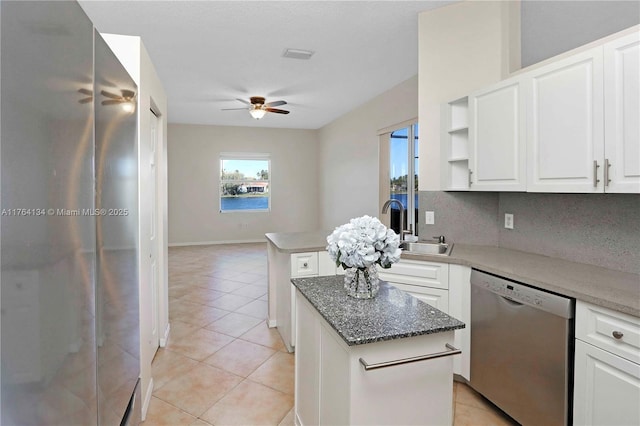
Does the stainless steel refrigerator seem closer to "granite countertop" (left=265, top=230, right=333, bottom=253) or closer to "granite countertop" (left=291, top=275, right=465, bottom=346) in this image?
"granite countertop" (left=291, top=275, right=465, bottom=346)

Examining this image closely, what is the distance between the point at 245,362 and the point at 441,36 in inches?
121

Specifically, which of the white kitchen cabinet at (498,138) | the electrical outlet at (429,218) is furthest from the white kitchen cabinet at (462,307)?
the electrical outlet at (429,218)

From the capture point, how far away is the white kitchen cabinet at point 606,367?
4.76ft

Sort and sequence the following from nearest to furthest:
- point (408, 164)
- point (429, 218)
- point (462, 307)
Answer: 1. point (462, 307)
2. point (429, 218)
3. point (408, 164)

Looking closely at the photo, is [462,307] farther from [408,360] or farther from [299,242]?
[299,242]

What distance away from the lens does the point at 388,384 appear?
1.29 m

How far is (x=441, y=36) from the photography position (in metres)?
3.03

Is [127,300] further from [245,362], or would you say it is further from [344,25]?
[344,25]

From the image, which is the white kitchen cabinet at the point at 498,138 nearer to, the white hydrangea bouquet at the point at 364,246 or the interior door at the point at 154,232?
the white hydrangea bouquet at the point at 364,246

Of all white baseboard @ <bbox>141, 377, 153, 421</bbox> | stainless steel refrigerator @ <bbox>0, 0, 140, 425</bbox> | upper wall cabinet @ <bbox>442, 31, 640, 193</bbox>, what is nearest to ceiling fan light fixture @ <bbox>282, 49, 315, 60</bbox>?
upper wall cabinet @ <bbox>442, 31, 640, 193</bbox>

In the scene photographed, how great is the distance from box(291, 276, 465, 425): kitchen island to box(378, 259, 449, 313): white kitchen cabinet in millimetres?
1003

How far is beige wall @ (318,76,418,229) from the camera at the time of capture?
5371 millimetres

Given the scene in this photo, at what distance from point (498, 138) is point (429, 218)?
3.00ft

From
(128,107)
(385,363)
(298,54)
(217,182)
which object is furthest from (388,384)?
(217,182)
